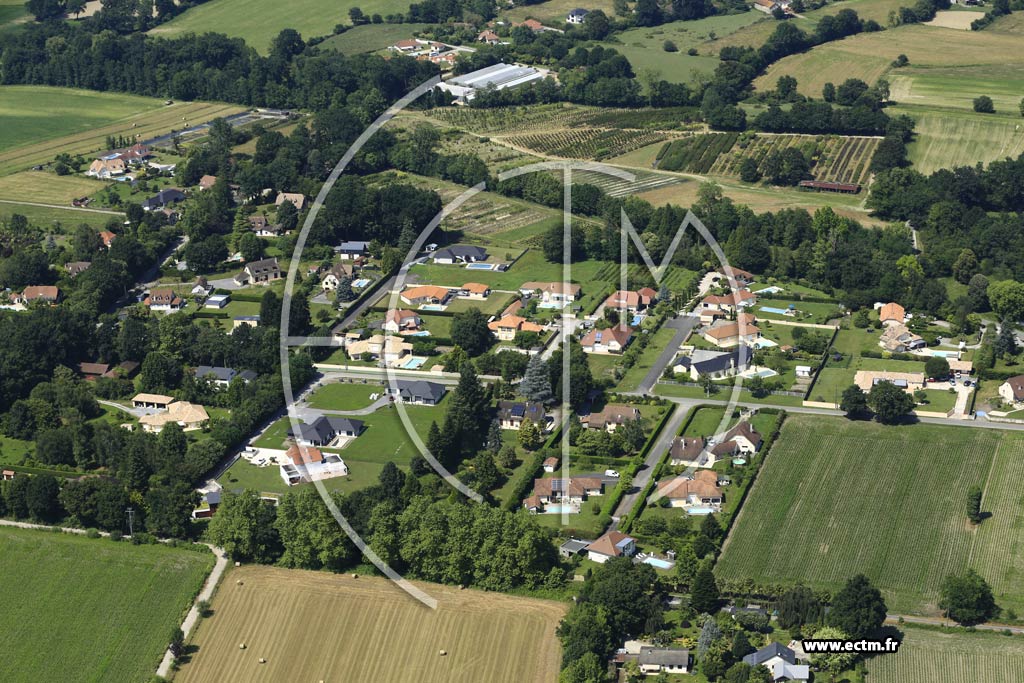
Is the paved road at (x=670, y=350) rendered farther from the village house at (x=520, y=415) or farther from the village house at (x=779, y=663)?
the village house at (x=779, y=663)

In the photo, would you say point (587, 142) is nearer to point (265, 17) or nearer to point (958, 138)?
point (958, 138)

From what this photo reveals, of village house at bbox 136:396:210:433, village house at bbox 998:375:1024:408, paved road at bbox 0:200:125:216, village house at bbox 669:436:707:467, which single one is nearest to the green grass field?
paved road at bbox 0:200:125:216

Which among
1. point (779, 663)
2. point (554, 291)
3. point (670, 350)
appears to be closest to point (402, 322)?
point (554, 291)

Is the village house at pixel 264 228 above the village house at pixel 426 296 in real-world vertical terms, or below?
above

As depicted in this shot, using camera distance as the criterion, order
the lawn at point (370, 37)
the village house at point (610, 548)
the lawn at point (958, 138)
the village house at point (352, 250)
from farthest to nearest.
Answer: the lawn at point (370, 37) → the lawn at point (958, 138) → the village house at point (352, 250) → the village house at point (610, 548)

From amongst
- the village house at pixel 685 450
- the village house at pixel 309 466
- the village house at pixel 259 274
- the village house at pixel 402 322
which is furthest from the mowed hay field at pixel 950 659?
the village house at pixel 259 274

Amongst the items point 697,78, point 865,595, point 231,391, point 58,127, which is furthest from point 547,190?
point 865,595

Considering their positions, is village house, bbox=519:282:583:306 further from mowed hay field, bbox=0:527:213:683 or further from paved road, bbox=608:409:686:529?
mowed hay field, bbox=0:527:213:683
